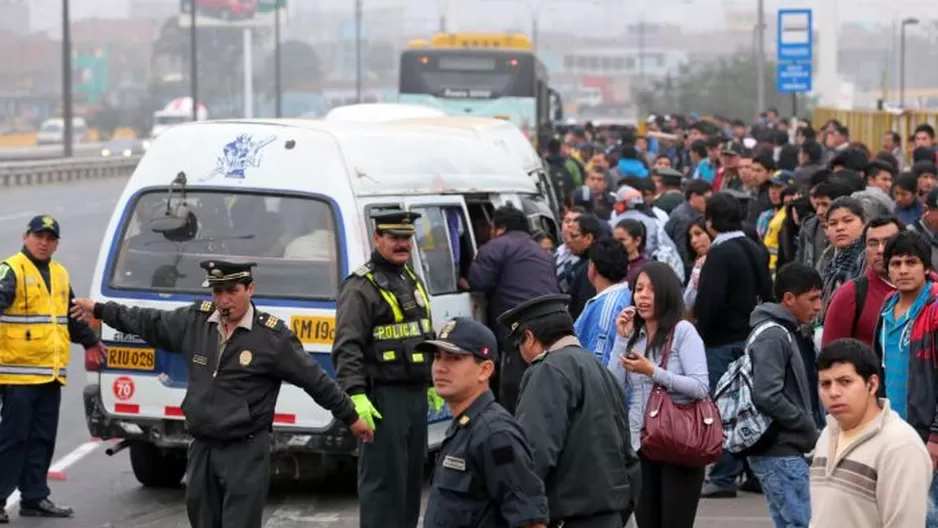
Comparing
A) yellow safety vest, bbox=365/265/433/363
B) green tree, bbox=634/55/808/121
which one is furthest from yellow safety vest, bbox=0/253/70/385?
green tree, bbox=634/55/808/121

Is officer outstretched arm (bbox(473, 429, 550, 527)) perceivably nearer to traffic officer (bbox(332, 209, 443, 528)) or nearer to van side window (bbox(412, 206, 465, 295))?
traffic officer (bbox(332, 209, 443, 528))

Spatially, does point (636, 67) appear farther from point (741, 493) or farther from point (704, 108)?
point (741, 493)

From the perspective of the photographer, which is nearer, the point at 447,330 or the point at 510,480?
the point at 510,480

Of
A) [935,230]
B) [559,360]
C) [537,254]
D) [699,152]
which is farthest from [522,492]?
[699,152]

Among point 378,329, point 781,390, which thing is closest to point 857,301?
point 781,390

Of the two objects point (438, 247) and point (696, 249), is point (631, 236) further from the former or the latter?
point (438, 247)

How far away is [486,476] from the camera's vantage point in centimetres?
617

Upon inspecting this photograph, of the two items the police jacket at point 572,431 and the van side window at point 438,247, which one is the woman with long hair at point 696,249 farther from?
the police jacket at point 572,431

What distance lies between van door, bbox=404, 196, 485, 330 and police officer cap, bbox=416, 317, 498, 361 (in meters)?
5.22

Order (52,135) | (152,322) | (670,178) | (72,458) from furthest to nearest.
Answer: (52,135) → (670,178) → (72,458) → (152,322)

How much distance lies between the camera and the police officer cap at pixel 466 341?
6284 millimetres

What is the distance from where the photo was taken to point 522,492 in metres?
6.15

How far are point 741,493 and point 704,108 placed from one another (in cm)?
7796

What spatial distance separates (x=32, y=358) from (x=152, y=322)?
2.19m
